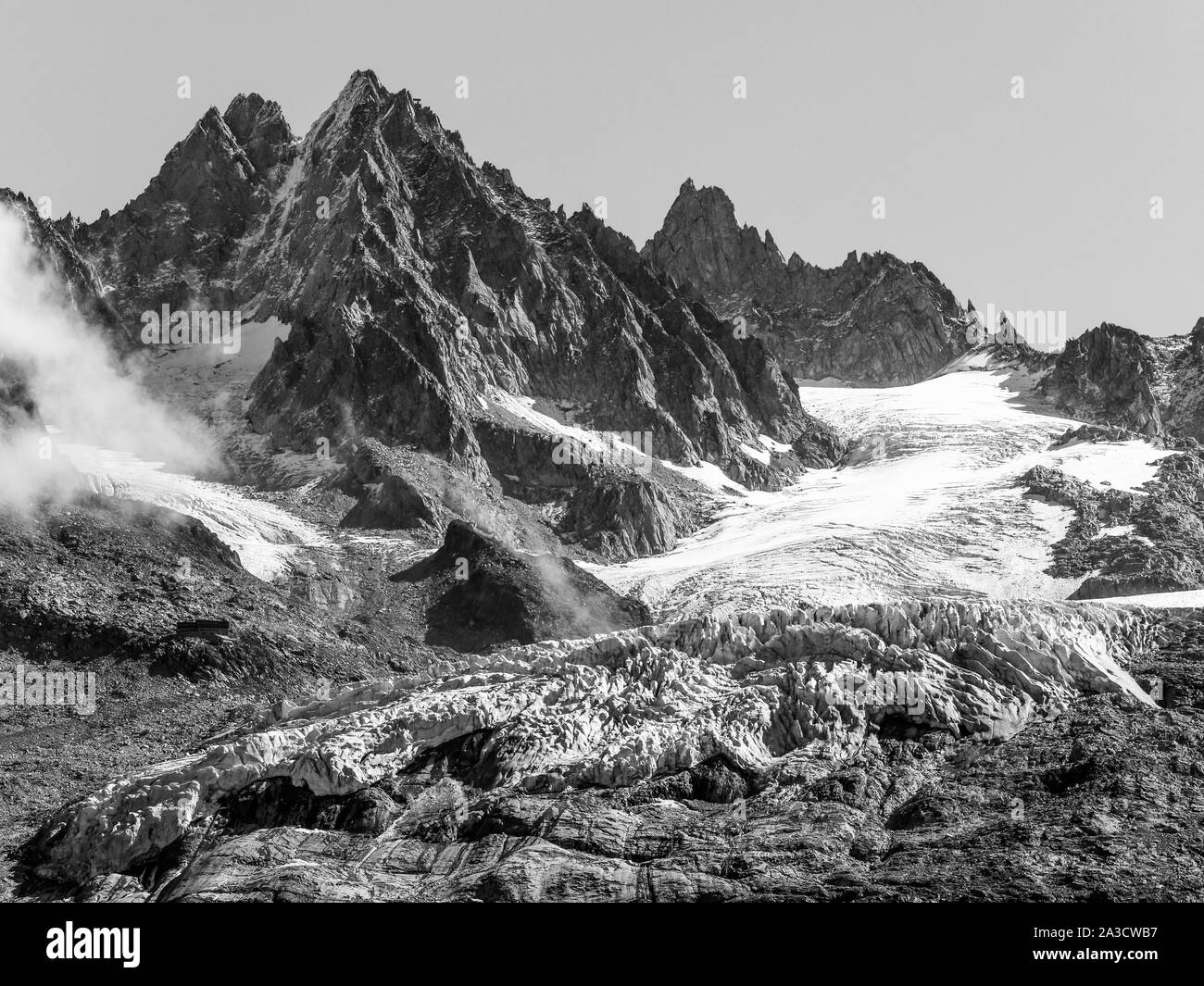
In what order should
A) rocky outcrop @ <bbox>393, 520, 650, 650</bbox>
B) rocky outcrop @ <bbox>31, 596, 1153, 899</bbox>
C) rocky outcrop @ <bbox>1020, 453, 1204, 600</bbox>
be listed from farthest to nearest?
rocky outcrop @ <bbox>1020, 453, 1204, 600</bbox>, rocky outcrop @ <bbox>393, 520, 650, 650</bbox>, rocky outcrop @ <bbox>31, 596, 1153, 899</bbox>

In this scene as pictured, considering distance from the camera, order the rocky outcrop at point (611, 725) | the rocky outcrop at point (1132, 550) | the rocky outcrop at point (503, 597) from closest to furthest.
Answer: the rocky outcrop at point (611, 725)
the rocky outcrop at point (503, 597)
the rocky outcrop at point (1132, 550)

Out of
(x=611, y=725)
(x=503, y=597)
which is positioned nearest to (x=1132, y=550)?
(x=503, y=597)

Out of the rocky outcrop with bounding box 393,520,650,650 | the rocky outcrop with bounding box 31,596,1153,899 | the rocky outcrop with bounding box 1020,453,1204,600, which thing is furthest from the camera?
the rocky outcrop with bounding box 1020,453,1204,600

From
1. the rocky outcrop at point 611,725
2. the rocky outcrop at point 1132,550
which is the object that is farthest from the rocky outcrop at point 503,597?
the rocky outcrop at point 611,725

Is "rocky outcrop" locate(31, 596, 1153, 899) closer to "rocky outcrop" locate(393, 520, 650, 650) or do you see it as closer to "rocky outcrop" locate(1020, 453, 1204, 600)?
"rocky outcrop" locate(393, 520, 650, 650)

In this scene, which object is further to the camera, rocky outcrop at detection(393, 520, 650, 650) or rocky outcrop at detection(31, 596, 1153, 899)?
rocky outcrop at detection(393, 520, 650, 650)

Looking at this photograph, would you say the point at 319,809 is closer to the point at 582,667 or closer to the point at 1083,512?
the point at 582,667

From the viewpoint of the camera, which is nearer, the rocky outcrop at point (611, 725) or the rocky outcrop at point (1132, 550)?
the rocky outcrop at point (611, 725)

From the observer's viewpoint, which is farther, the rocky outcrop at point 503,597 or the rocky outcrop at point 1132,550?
the rocky outcrop at point 1132,550

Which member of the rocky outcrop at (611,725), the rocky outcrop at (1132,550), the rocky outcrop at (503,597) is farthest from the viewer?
the rocky outcrop at (1132,550)

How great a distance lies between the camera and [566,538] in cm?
19962

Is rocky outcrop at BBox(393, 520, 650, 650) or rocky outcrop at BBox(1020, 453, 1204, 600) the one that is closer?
rocky outcrop at BBox(393, 520, 650, 650)

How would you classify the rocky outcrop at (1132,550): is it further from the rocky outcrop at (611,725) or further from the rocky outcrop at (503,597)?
the rocky outcrop at (611,725)

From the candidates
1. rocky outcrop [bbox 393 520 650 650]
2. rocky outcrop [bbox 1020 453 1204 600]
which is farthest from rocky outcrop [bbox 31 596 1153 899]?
rocky outcrop [bbox 1020 453 1204 600]
